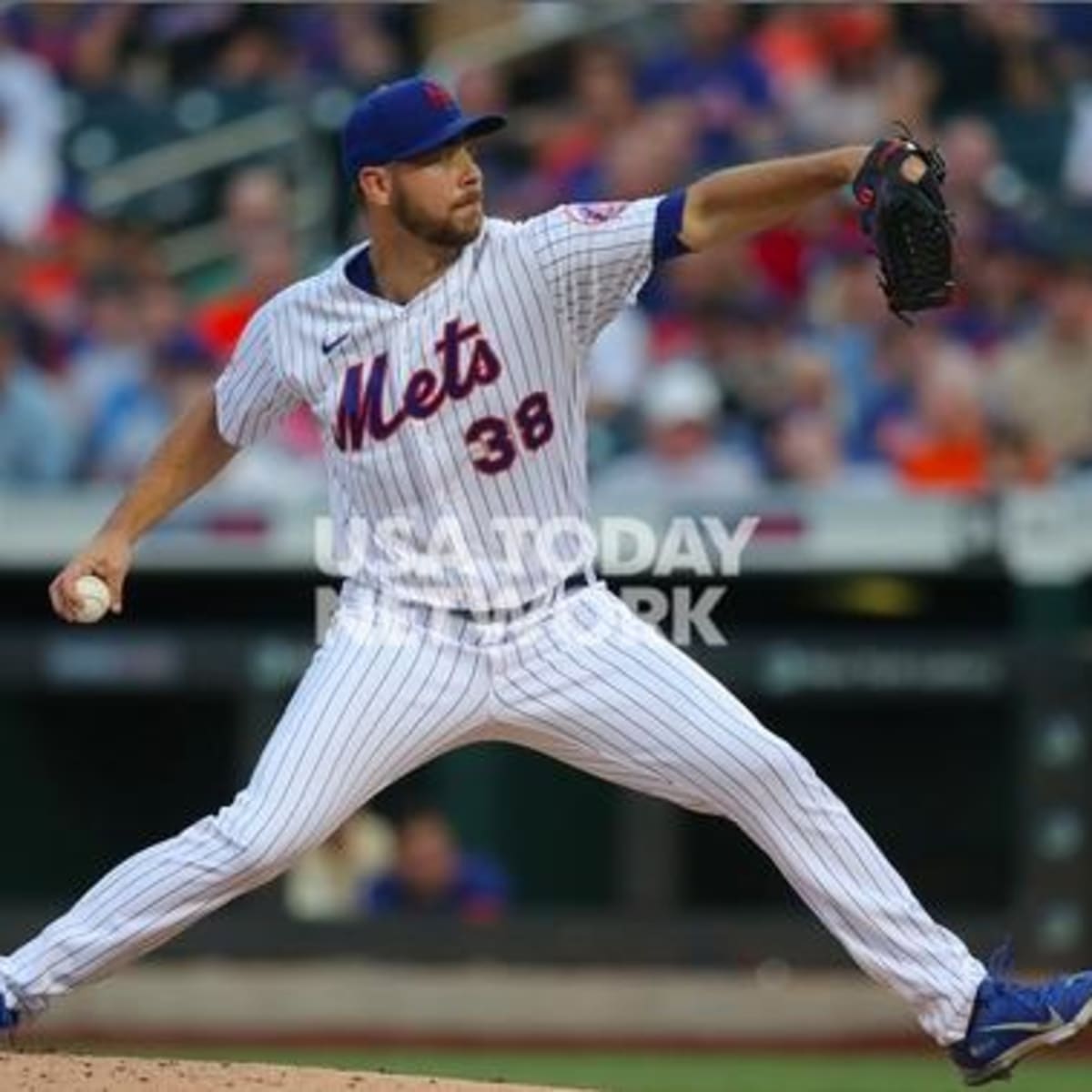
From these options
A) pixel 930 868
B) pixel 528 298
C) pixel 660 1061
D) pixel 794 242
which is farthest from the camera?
pixel 794 242

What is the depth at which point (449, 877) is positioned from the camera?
1030 centimetres

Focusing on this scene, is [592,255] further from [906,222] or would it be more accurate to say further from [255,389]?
[255,389]

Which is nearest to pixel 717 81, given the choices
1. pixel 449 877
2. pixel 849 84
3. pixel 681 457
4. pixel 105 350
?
pixel 849 84

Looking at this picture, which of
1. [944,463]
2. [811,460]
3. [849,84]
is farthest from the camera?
[849,84]

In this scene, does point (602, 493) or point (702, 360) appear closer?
point (602, 493)

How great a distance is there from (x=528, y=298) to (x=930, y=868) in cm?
482

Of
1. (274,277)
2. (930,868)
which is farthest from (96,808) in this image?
(930,868)

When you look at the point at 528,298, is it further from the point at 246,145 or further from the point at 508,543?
the point at 246,145

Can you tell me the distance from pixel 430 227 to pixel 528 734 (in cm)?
95

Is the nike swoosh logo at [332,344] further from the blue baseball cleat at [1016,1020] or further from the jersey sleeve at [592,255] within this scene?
the blue baseball cleat at [1016,1020]

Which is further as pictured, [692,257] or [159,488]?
[692,257]

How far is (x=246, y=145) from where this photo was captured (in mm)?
11656

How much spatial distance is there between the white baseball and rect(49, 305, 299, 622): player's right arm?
0.7 inches

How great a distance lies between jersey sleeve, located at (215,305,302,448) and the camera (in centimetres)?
623
